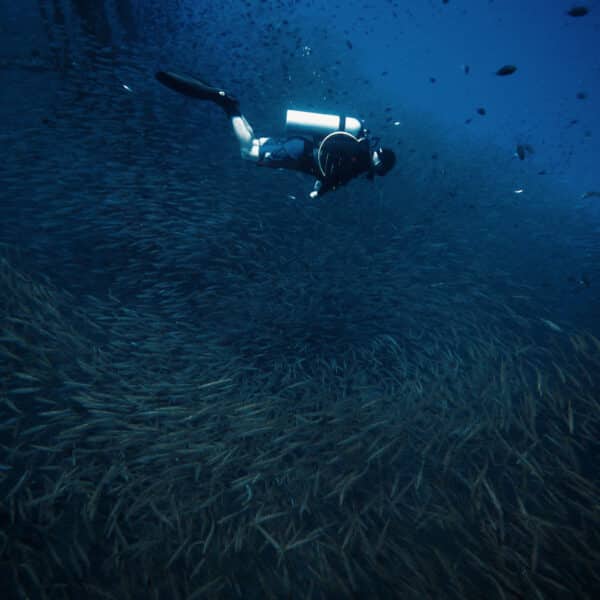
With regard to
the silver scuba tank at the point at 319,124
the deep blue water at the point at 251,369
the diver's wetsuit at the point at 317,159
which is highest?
the silver scuba tank at the point at 319,124

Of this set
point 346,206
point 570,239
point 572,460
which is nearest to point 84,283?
point 346,206

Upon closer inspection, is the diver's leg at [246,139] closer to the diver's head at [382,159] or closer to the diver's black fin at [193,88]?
the diver's black fin at [193,88]

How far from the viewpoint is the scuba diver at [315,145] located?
4730mm

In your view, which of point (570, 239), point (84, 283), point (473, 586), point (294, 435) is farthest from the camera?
point (570, 239)

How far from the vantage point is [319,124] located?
5418 mm

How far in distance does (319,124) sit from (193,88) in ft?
7.26

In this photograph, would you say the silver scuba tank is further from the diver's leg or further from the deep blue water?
the deep blue water

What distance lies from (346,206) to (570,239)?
931 cm

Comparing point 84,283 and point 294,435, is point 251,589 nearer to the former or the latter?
point 294,435

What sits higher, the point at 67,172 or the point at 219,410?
the point at 67,172

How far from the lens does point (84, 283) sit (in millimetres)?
5820

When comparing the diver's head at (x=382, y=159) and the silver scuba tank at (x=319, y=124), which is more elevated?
the silver scuba tank at (x=319, y=124)

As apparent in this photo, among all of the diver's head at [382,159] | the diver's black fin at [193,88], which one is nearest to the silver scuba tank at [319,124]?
the diver's head at [382,159]

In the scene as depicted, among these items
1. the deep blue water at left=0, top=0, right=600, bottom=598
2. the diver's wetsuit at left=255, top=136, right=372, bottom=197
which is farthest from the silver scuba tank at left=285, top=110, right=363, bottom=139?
the deep blue water at left=0, top=0, right=600, bottom=598
